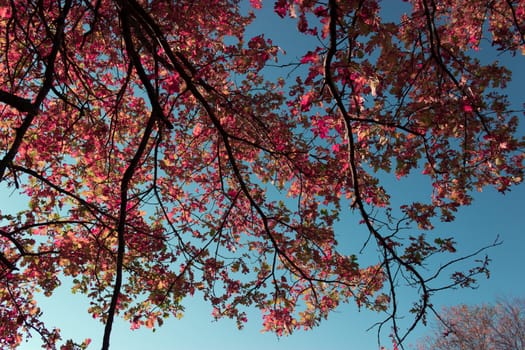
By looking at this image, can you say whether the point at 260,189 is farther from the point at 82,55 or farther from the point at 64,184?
the point at 82,55

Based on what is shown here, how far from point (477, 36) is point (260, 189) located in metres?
4.66

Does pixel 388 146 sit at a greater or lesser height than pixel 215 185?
lesser

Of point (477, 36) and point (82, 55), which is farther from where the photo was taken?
point (82, 55)

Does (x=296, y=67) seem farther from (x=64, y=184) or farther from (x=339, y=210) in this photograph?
(x=64, y=184)

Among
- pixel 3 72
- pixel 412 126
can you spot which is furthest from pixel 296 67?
pixel 3 72

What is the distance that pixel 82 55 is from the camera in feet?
24.6

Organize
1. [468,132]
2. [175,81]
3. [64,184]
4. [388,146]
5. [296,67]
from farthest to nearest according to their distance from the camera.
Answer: [64,184]
[175,81]
[388,146]
[468,132]
[296,67]

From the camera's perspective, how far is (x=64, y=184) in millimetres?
7168

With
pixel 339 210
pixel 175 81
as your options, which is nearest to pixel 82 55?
pixel 175 81

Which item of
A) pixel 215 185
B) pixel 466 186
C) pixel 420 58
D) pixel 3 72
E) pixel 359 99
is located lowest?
pixel 466 186

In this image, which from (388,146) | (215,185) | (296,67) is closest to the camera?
(296,67)

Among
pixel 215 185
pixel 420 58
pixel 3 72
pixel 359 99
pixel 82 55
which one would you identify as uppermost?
pixel 82 55

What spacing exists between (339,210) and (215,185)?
2.85 meters

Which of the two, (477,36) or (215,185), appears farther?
(215,185)
